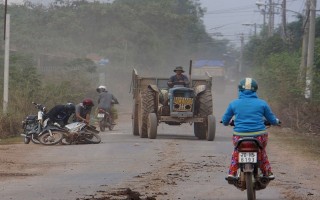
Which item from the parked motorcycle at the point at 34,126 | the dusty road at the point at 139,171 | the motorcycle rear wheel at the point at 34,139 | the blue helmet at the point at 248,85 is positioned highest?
the blue helmet at the point at 248,85

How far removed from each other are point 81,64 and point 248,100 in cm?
3353

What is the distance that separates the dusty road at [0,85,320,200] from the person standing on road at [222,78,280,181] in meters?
0.62

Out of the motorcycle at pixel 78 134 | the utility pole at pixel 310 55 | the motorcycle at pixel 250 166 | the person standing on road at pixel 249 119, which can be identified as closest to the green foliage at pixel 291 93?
the utility pole at pixel 310 55

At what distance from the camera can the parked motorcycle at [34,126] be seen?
66.0 feet

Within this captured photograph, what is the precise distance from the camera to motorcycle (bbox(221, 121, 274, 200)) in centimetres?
1003

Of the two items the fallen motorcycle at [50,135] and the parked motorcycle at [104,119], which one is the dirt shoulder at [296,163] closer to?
the fallen motorcycle at [50,135]

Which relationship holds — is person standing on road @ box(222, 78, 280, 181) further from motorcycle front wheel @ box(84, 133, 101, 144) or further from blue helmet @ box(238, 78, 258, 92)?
motorcycle front wheel @ box(84, 133, 101, 144)

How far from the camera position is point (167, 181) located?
12281 millimetres

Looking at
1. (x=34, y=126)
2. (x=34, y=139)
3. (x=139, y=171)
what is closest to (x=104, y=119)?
(x=34, y=126)

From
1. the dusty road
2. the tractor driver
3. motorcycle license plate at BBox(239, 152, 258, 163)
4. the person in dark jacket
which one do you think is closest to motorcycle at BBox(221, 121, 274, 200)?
motorcycle license plate at BBox(239, 152, 258, 163)

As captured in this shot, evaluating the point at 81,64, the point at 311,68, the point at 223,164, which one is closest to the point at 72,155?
the point at 223,164

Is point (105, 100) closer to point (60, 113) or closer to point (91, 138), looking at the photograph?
point (60, 113)

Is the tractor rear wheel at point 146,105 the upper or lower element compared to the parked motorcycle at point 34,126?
upper

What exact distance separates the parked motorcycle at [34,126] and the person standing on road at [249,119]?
10106 millimetres
